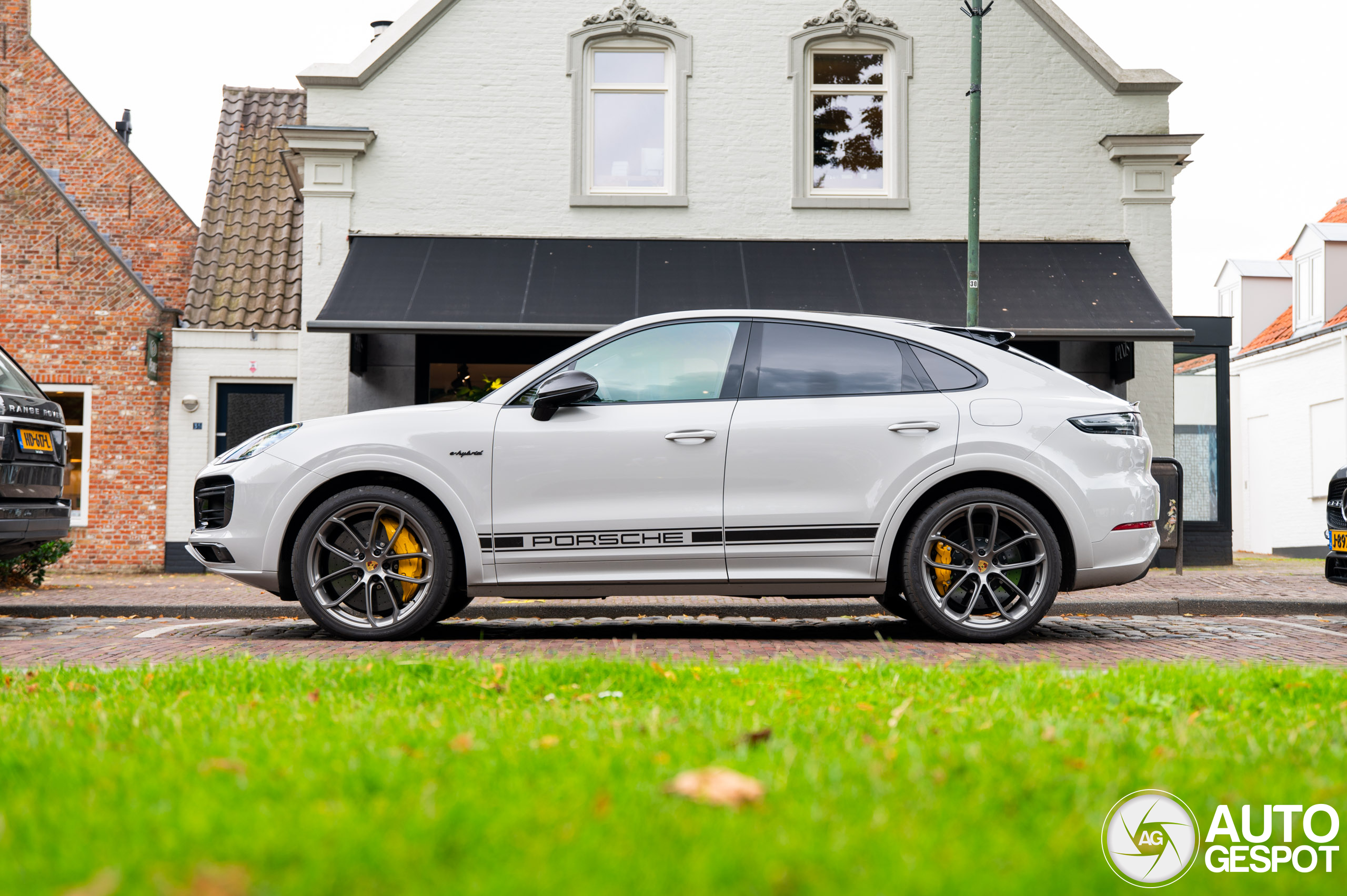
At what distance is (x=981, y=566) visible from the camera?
622 centimetres

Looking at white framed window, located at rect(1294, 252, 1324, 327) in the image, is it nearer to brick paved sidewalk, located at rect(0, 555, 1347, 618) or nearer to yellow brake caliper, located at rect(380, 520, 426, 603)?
brick paved sidewalk, located at rect(0, 555, 1347, 618)

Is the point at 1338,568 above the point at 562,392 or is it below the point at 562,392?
below

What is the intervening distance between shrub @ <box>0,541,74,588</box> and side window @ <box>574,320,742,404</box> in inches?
297

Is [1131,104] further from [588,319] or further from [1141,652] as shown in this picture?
[1141,652]

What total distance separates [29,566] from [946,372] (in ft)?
30.7

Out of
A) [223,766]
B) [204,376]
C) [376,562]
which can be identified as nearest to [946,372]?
[376,562]

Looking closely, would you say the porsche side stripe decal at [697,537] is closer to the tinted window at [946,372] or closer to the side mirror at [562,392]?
the side mirror at [562,392]

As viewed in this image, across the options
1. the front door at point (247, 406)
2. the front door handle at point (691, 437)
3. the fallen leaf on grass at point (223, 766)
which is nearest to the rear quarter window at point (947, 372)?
the front door handle at point (691, 437)

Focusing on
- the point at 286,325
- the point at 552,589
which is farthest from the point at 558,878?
the point at 286,325

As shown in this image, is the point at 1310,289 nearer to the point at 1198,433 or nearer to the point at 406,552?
the point at 1198,433

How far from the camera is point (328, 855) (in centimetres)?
186

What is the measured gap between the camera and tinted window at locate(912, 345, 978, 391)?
6.39 m

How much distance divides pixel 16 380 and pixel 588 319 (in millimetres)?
6116

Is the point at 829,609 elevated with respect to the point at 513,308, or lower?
lower
